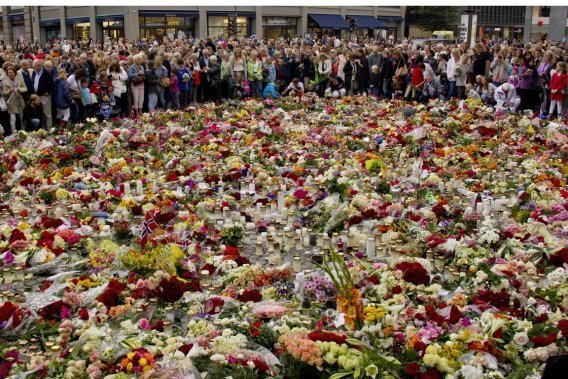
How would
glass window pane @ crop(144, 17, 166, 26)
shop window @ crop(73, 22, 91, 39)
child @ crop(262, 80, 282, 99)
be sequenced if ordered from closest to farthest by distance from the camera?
child @ crop(262, 80, 282, 99)
glass window pane @ crop(144, 17, 166, 26)
shop window @ crop(73, 22, 91, 39)

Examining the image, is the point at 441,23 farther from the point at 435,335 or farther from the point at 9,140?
the point at 435,335

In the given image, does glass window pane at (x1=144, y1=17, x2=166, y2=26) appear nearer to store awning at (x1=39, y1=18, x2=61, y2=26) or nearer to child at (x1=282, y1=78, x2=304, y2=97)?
store awning at (x1=39, y1=18, x2=61, y2=26)

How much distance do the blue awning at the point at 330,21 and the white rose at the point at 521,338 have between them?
48.1 meters

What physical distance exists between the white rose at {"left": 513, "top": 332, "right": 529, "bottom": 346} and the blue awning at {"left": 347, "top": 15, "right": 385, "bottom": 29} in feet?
171

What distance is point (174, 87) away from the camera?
18.3m

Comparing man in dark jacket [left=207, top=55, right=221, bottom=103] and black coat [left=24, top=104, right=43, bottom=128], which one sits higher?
man in dark jacket [left=207, top=55, right=221, bottom=103]

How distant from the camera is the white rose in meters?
4.96

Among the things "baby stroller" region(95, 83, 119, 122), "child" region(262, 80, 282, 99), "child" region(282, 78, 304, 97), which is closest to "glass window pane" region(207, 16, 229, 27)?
"child" region(282, 78, 304, 97)

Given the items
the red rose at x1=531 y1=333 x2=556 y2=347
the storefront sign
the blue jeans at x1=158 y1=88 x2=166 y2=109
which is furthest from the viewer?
the storefront sign

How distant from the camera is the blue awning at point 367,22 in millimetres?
55500

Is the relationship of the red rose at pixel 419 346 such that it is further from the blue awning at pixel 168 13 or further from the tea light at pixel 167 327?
the blue awning at pixel 168 13

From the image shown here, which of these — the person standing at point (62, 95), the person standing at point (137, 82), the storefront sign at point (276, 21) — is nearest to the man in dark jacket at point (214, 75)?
the person standing at point (137, 82)

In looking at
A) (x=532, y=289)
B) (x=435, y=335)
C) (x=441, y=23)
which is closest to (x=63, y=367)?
(x=435, y=335)

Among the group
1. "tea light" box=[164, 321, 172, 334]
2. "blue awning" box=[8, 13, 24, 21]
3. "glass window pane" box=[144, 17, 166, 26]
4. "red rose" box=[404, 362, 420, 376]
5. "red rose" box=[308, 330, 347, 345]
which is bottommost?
"tea light" box=[164, 321, 172, 334]
